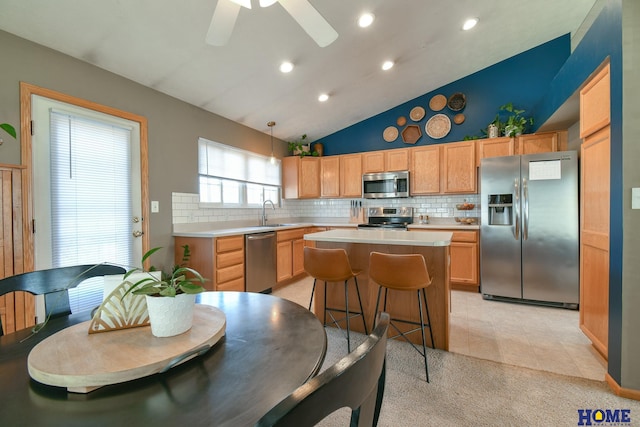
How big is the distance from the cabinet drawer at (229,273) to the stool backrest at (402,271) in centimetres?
187

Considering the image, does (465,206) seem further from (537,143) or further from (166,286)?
(166,286)

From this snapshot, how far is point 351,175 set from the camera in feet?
17.0

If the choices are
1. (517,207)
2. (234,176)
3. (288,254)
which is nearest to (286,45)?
(234,176)

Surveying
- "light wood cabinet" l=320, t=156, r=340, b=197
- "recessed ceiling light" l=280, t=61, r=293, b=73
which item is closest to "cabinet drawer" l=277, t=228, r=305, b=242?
"light wood cabinet" l=320, t=156, r=340, b=197

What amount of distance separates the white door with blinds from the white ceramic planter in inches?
86.8

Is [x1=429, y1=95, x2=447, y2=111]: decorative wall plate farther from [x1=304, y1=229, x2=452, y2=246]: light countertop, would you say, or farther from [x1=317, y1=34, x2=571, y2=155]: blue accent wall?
[x1=304, y1=229, x2=452, y2=246]: light countertop

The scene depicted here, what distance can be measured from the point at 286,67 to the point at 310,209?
307cm

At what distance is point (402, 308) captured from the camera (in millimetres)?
2451

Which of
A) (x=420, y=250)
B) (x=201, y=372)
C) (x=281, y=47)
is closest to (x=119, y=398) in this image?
(x=201, y=372)

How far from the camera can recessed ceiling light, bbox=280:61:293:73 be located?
312 cm

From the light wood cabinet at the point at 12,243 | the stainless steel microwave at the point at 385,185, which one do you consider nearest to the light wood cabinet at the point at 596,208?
the stainless steel microwave at the point at 385,185

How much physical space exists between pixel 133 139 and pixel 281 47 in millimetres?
1806

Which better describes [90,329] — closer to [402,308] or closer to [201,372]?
[201,372]

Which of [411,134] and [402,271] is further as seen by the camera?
[411,134]
